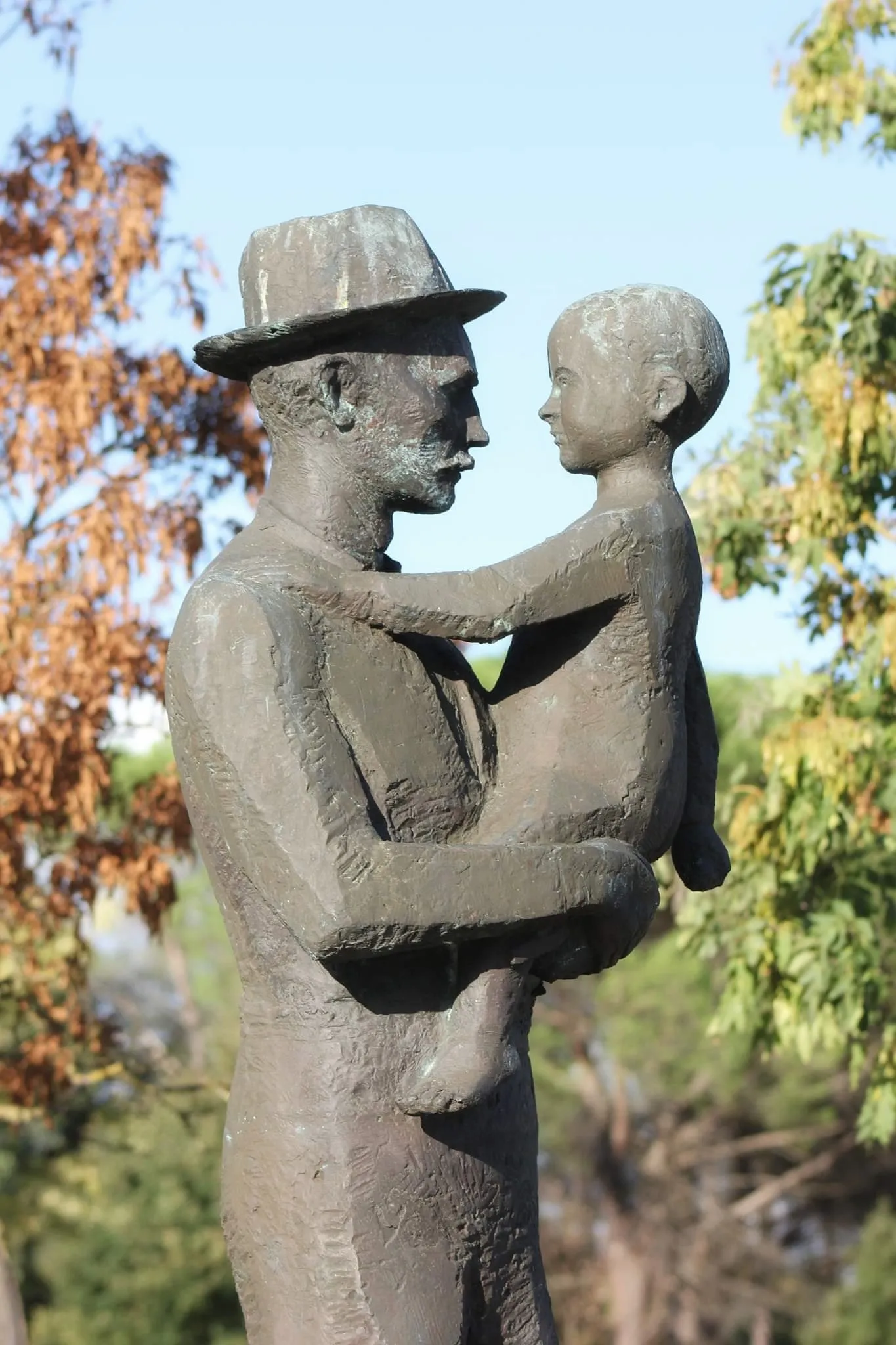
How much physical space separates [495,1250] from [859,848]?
6.12 metres

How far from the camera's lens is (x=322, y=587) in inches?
139

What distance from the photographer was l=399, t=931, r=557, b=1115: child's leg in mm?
3379

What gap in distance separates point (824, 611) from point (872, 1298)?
16017 millimetres

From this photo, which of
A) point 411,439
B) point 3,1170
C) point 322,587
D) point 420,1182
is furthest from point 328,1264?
point 3,1170

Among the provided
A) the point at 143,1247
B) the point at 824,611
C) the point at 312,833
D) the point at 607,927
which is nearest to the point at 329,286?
the point at 312,833

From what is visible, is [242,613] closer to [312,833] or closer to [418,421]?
[312,833]

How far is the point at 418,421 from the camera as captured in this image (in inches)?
148

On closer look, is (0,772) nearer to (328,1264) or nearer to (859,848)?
(859,848)

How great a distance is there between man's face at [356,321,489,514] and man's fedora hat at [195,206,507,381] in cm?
7

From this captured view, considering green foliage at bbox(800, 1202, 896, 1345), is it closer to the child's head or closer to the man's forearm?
the child's head

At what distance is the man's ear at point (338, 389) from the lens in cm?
372

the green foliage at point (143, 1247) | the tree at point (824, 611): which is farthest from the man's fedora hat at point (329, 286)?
the green foliage at point (143, 1247)

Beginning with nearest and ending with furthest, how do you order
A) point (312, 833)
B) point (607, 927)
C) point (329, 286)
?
point (312, 833) → point (607, 927) → point (329, 286)

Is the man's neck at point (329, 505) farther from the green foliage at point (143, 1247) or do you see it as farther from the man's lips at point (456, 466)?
the green foliage at point (143, 1247)
